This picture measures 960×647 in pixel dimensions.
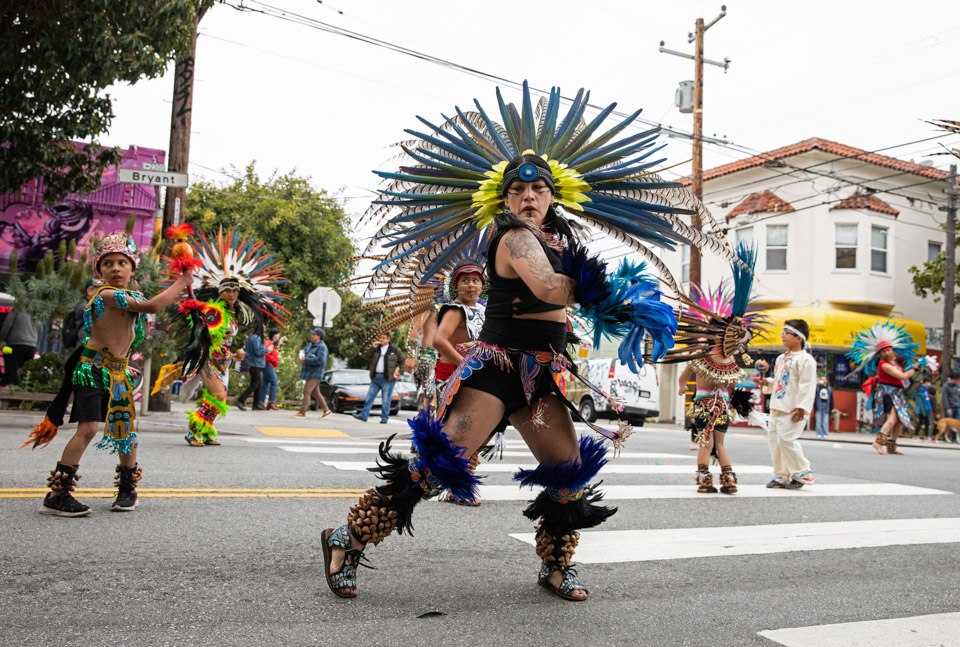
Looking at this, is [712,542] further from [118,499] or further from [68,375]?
[68,375]

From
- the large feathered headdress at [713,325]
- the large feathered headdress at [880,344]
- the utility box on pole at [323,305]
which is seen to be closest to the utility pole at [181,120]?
the utility box on pole at [323,305]

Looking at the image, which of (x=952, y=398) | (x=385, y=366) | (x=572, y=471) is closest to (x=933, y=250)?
(x=952, y=398)

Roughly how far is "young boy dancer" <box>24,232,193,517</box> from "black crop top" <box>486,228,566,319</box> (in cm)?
233

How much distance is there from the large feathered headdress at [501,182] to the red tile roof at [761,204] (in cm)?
2484

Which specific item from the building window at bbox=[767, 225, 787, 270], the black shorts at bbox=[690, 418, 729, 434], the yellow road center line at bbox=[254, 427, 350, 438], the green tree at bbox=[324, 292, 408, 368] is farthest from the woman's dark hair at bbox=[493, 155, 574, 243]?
the green tree at bbox=[324, 292, 408, 368]

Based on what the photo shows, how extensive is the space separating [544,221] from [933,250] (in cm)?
2932

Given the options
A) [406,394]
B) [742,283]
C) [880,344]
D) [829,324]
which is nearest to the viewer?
[742,283]

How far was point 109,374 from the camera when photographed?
5043 millimetres

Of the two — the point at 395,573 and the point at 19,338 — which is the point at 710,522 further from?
the point at 19,338

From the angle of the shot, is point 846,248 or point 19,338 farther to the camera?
point 846,248

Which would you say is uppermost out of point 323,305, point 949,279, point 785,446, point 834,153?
point 834,153

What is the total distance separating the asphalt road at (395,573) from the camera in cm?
309

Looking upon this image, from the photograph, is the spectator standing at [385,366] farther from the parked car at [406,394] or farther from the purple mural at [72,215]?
the purple mural at [72,215]

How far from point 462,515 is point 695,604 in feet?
7.30
